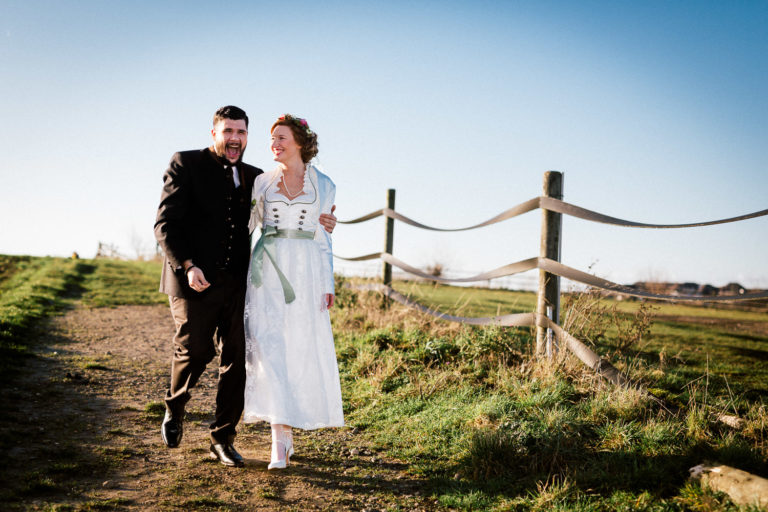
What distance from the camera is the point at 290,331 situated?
11.6ft

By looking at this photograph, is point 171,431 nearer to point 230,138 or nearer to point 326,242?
point 326,242

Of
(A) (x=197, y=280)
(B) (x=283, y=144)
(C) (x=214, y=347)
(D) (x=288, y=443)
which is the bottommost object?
(D) (x=288, y=443)

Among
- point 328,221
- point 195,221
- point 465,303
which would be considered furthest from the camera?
point 465,303

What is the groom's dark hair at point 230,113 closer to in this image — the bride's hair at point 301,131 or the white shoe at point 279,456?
the bride's hair at point 301,131

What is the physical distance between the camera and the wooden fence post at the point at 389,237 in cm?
773

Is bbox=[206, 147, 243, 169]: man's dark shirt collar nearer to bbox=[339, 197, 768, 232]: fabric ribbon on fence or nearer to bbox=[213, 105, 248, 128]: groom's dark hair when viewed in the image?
bbox=[213, 105, 248, 128]: groom's dark hair

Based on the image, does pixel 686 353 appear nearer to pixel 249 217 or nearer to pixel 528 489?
pixel 528 489

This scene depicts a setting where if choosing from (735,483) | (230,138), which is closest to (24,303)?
(230,138)

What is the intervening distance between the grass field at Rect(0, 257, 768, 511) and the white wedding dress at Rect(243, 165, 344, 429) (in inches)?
31.9

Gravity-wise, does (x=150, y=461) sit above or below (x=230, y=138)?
below

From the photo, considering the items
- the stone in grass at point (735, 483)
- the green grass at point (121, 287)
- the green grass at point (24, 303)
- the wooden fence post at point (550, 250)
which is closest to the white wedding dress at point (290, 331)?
the stone in grass at point (735, 483)

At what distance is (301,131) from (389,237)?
164 inches

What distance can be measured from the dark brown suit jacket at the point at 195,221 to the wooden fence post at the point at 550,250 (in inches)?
109

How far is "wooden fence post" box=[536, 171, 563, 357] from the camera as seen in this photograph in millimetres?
4855
